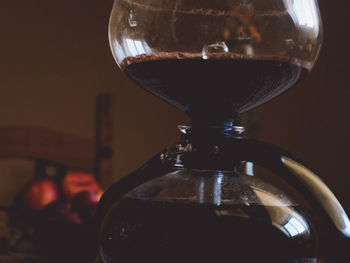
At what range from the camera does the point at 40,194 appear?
1728mm

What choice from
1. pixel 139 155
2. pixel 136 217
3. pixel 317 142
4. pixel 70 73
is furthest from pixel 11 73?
pixel 136 217

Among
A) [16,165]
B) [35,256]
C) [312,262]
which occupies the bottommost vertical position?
[16,165]

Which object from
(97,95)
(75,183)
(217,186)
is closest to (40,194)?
(75,183)

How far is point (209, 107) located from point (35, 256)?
384 millimetres

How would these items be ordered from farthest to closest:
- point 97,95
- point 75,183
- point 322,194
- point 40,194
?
point 97,95 → point 75,183 → point 40,194 → point 322,194

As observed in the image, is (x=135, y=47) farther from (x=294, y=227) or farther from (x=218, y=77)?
(x=294, y=227)

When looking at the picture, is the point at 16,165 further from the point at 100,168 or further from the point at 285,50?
the point at 285,50

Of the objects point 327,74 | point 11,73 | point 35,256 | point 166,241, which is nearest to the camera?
point 166,241

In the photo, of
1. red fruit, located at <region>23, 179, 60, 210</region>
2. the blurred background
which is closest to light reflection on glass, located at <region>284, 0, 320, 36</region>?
red fruit, located at <region>23, 179, 60, 210</region>

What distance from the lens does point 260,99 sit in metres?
0.52

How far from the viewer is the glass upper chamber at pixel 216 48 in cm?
49

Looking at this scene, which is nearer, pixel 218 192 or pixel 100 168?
pixel 218 192

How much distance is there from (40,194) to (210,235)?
4.38ft

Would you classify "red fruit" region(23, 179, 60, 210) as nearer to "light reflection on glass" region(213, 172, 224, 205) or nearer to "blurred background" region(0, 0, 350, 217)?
"blurred background" region(0, 0, 350, 217)
